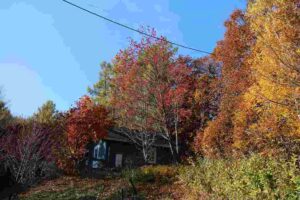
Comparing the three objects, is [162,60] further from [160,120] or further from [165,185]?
[165,185]

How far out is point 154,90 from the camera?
2539cm

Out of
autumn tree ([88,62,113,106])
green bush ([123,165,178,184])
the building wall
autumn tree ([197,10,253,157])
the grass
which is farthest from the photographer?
autumn tree ([88,62,113,106])

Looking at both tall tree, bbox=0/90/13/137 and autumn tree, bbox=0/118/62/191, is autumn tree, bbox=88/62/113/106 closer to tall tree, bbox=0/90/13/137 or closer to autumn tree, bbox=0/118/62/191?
tall tree, bbox=0/90/13/137

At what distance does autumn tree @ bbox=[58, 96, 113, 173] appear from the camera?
22484 mm

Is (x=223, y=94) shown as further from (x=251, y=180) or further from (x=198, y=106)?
(x=251, y=180)

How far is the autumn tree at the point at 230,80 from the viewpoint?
2247 centimetres

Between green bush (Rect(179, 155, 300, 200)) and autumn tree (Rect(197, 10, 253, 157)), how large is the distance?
7.40m

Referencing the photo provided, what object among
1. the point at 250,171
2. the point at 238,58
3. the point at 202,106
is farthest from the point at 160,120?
the point at 250,171

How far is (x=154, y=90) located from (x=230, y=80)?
14.3 ft

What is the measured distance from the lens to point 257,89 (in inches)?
623

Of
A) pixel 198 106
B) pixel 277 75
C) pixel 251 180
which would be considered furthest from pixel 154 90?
pixel 251 180

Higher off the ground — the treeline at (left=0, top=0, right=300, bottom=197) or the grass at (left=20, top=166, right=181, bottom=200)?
the treeline at (left=0, top=0, right=300, bottom=197)

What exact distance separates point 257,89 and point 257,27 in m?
2.23

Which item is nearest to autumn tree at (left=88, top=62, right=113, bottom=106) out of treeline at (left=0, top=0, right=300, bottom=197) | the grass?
treeline at (left=0, top=0, right=300, bottom=197)
